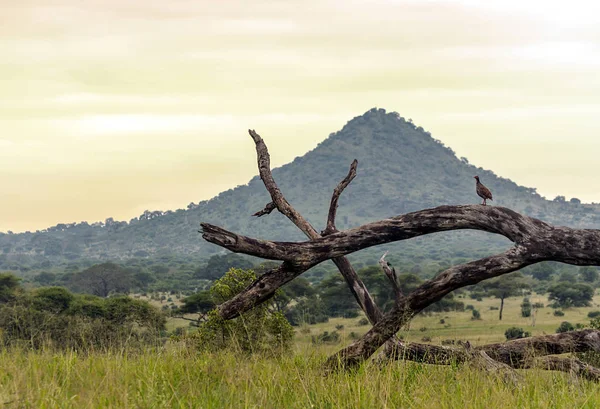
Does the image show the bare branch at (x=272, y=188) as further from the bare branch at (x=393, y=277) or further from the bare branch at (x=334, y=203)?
the bare branch at (x=393, y=277)

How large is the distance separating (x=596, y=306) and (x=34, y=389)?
277ft

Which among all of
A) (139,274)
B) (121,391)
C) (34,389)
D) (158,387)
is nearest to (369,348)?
(158,387)

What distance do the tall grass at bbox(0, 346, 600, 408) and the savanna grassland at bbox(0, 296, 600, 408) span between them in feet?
0.04

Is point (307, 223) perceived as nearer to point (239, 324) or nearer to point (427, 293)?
point (427, 293)

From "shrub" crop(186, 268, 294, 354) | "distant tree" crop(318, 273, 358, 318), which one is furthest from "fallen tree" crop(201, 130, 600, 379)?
"distant tree" crop(318, 273, 358, 318)

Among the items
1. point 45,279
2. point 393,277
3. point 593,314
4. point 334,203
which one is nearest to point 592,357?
point 393,277

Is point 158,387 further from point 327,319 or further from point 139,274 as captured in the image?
point 139,274

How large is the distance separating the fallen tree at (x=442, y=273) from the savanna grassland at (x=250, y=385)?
50cm

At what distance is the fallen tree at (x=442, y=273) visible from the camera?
29.2 ft

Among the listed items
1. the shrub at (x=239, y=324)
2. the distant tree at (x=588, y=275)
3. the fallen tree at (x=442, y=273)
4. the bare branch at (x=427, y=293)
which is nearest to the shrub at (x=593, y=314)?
the distant tree at (x=588, y=275)

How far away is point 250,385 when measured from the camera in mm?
7281

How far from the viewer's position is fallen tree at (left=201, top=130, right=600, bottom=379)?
351 inches

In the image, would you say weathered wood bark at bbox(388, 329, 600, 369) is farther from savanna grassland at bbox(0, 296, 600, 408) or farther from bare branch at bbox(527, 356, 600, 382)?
savanna grassland at bbox(0, 296, 600, 408)

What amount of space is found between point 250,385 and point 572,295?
81.0 metres
